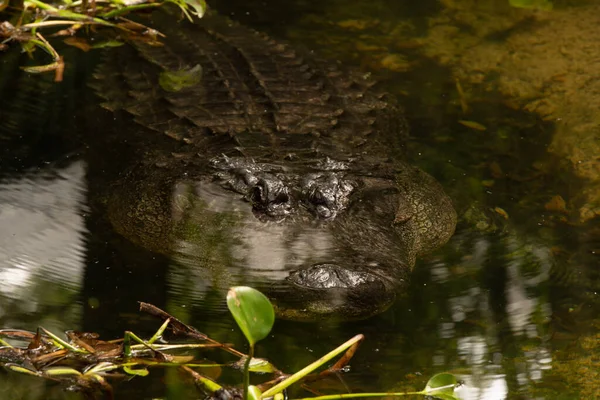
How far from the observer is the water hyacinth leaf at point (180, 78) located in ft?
14.6

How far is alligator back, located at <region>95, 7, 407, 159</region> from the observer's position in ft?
13.1

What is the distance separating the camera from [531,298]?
2.94 metres

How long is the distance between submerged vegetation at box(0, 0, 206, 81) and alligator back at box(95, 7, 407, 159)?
0.15 m

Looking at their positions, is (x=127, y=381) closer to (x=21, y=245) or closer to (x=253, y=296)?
(x=253, y=296)

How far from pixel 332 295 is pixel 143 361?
64 centimetres

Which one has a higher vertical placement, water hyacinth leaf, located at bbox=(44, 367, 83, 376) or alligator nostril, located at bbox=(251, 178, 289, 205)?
alligator nostril, located at bbox=(251, 178, 289, 205)

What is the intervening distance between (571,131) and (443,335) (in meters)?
1.85

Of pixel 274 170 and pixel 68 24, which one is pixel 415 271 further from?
pixel 68 24

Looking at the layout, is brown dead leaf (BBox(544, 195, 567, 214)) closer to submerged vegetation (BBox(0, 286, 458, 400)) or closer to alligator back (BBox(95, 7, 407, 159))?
alligator back (BBox(95, 7, 407, 159))

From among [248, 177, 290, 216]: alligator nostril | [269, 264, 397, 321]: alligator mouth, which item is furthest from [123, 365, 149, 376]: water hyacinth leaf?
[248, 177, 290, 216]: alligator nostril

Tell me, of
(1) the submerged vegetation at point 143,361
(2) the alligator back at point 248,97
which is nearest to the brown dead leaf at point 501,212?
(2) the alligator back at point 248,97

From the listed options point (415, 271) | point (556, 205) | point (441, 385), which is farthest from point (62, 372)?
point (556, 205)

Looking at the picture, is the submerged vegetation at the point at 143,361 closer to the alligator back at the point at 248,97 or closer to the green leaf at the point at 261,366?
the green leaf at the point at 261,366

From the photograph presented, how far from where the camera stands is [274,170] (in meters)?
3.54
